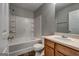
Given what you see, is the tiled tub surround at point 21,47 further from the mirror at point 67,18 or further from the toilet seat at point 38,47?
the mirror at point 67,18

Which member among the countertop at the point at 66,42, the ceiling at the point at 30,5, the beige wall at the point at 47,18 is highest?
the ceiling at the point at 30,5

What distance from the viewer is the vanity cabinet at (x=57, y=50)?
1039 mm

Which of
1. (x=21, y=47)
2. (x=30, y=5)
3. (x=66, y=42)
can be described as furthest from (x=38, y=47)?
(x=30, y=5)

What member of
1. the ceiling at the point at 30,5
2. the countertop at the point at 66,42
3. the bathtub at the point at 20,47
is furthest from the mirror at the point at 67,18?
the bathtub at the point at 20,47

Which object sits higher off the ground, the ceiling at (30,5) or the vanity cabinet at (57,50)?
the ceiling at (30,5)

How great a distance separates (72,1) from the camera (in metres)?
1.18

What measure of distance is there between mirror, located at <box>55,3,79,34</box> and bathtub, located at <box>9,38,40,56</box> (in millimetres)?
542

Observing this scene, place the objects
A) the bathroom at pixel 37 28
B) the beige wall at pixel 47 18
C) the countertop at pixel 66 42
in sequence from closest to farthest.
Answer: the countertop at pixel 66 42, the bathroom at pixel 37 28, the beige wall at pixel 47 18

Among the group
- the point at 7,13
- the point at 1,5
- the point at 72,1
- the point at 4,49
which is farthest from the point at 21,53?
the point at 72,1

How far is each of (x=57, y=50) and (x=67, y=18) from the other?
608mm

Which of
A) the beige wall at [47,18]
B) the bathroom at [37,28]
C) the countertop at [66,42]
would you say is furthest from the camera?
the beige wall at [47,18]

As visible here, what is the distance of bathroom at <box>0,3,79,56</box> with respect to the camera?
1217 millimetres

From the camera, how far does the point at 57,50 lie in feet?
4.25

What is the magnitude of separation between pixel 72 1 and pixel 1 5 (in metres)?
1.06
